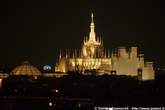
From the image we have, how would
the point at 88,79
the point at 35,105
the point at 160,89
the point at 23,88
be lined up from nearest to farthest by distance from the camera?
the point at 35,105, the point at 160,89, the point at 23,88, the point at 88,79

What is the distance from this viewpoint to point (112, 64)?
356 feet

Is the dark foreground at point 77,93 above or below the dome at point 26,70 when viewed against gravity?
below

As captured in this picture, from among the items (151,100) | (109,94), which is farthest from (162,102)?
(109,94)

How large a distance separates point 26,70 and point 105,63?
8.56 metres

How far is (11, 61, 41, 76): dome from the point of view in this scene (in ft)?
360

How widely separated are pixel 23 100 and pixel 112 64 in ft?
130

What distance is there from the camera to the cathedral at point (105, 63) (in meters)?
108

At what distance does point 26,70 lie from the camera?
365 feet

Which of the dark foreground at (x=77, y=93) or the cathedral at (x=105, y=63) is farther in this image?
the cathedral at (x=105, y=63)

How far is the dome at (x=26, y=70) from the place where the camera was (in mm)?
109688

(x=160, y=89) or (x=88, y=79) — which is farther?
(x=88, y=79)

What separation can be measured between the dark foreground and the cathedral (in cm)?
804

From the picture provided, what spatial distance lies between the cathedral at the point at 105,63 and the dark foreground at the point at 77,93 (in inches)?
317

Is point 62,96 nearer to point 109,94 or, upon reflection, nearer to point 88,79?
point 109,94
